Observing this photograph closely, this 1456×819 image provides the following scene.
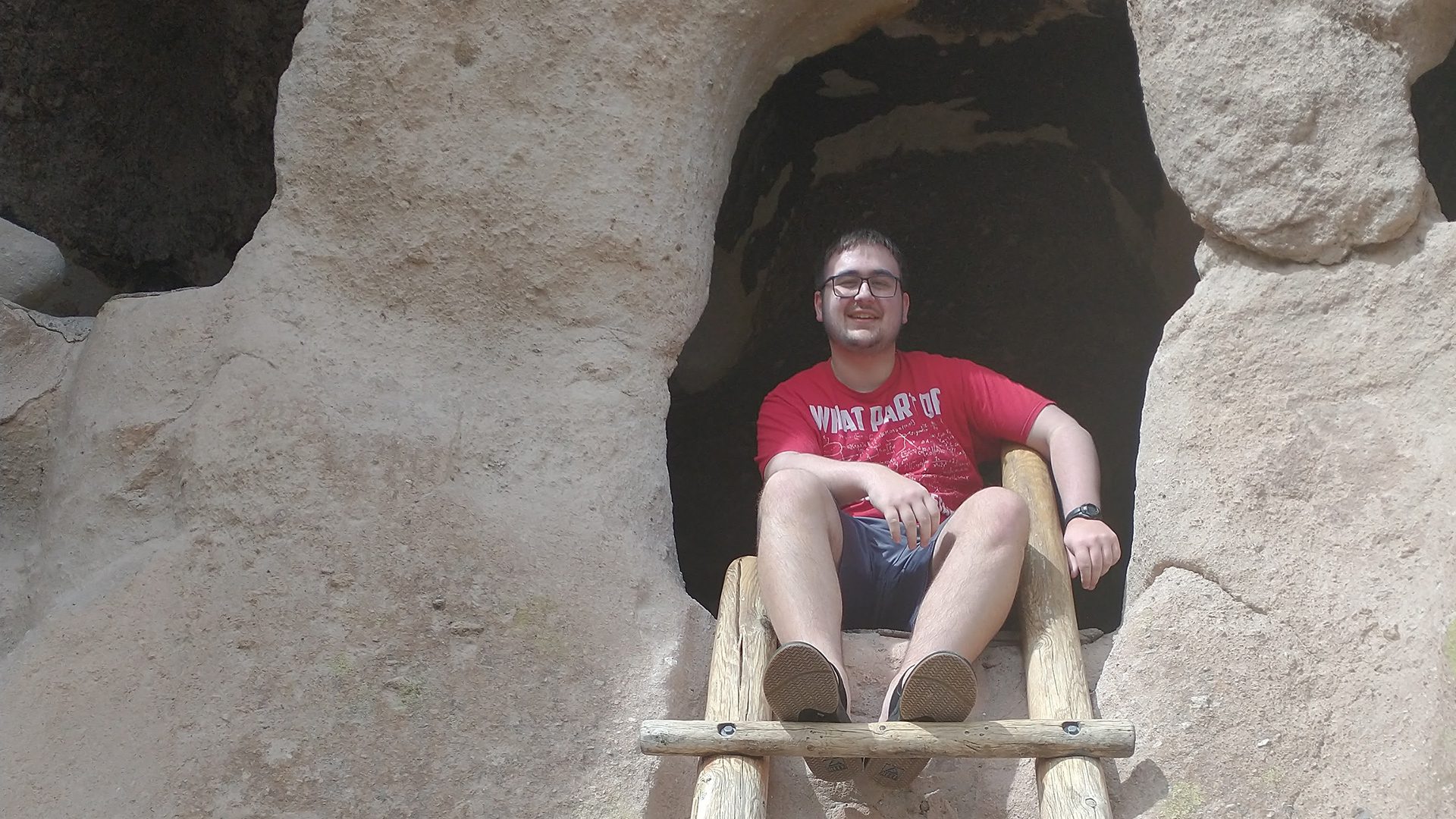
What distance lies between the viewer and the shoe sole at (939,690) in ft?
6.34

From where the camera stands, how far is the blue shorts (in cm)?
237

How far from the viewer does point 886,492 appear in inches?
86.7

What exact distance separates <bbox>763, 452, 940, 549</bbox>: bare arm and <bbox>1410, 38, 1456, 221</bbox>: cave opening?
5.79 ft

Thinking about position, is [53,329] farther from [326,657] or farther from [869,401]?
[869,401]

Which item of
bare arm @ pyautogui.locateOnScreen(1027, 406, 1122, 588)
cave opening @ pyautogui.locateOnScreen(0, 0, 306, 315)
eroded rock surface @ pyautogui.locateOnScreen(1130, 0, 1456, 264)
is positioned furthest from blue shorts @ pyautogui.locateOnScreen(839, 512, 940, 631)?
cave opening @ pyautogui.locateOnScreen(0, 0, 306, 315)

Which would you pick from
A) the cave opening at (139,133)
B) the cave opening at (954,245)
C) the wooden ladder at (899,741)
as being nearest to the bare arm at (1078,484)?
the wooden ladder at (899,741)

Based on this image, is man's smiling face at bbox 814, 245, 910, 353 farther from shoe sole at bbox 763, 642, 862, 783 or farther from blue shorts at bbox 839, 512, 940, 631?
shoe sole at bbox 763, 642, 862, 783

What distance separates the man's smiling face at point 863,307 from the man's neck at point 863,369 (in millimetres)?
16

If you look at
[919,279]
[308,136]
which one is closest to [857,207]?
[919,279]

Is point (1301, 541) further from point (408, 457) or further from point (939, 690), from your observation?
point (408, 457)

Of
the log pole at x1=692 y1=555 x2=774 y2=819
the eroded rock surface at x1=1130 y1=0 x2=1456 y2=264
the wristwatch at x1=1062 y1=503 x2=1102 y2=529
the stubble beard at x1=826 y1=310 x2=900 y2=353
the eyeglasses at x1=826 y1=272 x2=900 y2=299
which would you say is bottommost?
the log pole at x1=692 y1=555 x2=774 y2=819

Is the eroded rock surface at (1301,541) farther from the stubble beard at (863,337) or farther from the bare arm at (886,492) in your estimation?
the stubble beard at (863,337)

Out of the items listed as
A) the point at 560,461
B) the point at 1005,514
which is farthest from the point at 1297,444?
the point at 560,461

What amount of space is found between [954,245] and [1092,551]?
1.88 meters
